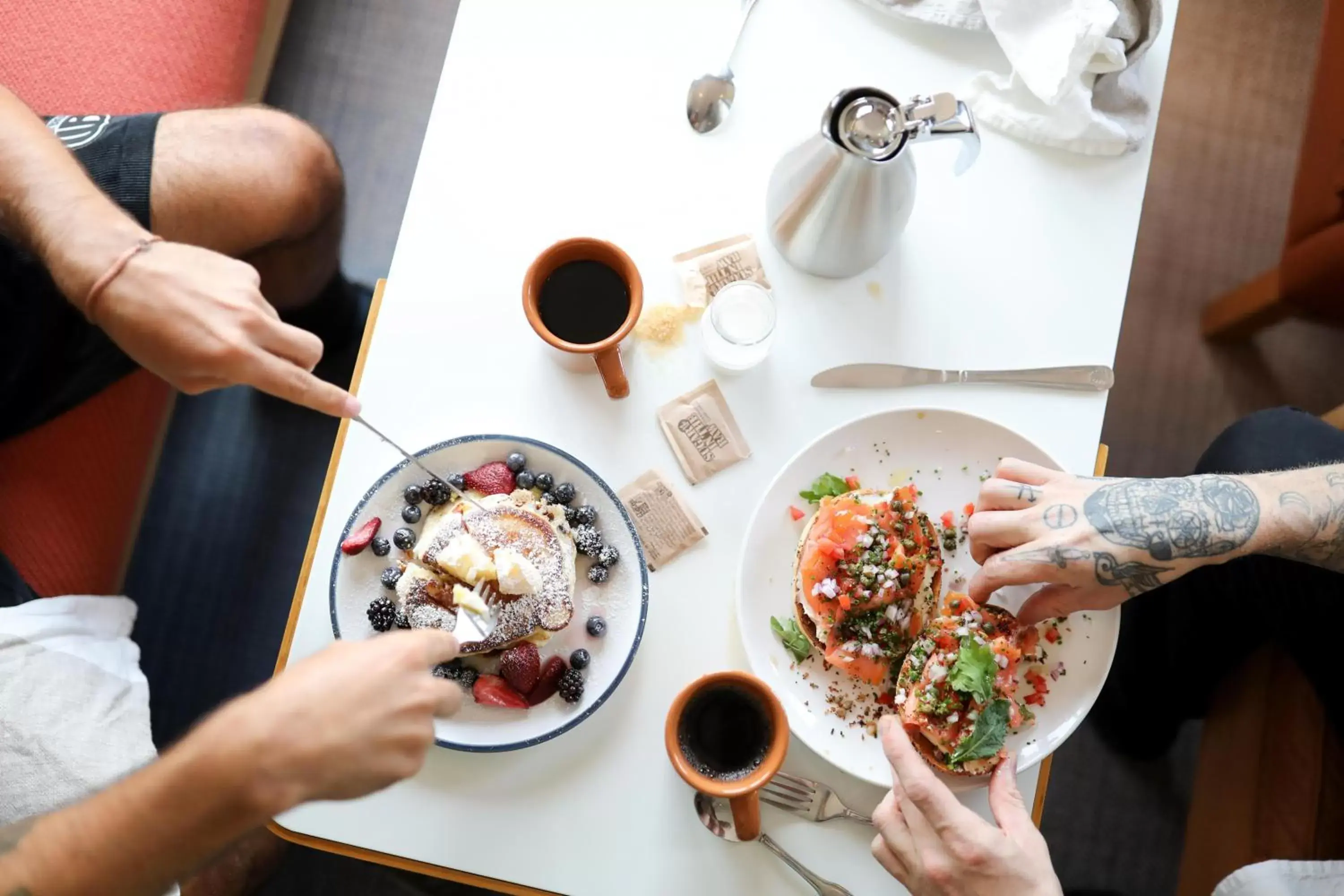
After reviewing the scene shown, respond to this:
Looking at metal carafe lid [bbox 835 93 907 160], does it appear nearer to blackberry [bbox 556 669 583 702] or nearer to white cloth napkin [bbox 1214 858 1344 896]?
blackberry [bbox 556 669 583 702]

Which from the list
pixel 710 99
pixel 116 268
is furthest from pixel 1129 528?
pixel 116 268

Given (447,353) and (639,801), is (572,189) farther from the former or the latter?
(639,801)

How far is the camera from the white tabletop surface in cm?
121

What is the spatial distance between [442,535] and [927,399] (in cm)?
67

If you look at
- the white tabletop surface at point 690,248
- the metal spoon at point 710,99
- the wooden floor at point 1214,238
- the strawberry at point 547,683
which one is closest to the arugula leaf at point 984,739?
the white tabletop surface at point 690,248

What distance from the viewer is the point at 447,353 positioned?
4.02 ft

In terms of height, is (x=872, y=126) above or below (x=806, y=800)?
above

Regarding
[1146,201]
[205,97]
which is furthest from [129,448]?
[1146,201]

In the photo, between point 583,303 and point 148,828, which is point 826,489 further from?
point 148,828

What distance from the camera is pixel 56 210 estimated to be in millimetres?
1126

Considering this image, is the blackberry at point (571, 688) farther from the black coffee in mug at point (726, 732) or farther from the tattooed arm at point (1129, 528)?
the tattooed arm at point (1129, 528)

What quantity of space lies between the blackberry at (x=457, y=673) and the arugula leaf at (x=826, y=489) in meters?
0.48

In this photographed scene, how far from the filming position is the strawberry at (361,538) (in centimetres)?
111

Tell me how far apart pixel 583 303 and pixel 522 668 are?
1.52ft
